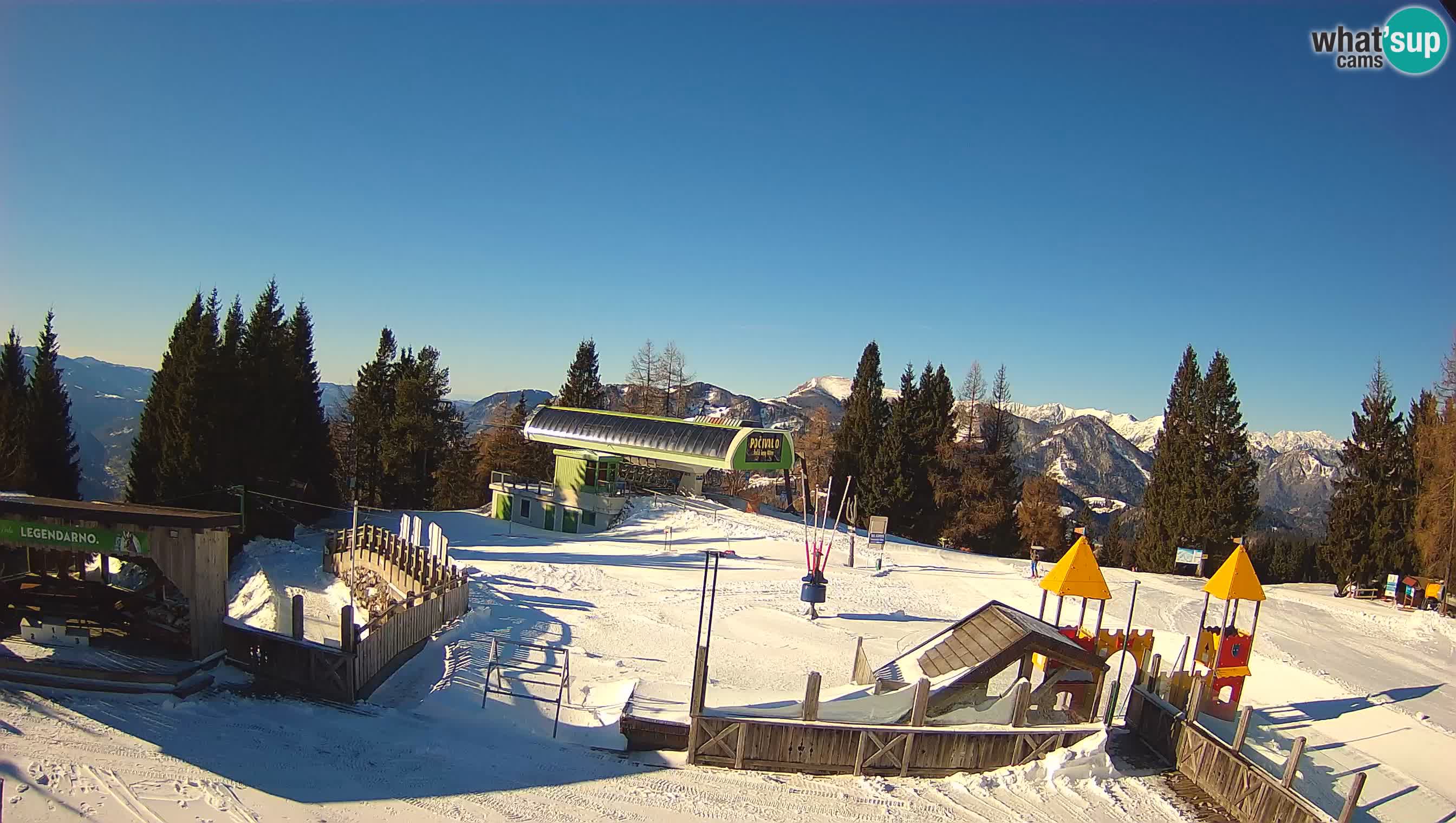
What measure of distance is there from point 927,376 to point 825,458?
10365mm

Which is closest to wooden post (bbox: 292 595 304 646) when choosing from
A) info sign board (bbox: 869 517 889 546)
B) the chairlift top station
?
info sign board (bbox: 869 517 889 546)

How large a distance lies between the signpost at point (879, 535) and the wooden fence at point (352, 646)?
13.9m

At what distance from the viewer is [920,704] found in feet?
34.8

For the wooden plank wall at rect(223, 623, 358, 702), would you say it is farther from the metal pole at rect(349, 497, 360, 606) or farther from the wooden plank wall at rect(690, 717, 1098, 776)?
the wooden plank wall at rect(690, 717, 1098, 776)

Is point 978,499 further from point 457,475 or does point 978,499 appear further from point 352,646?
point 352,646

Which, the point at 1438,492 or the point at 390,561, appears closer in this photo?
the point at 390,561

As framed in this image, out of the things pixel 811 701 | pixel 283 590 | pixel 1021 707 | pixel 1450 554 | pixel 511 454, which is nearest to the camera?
pixel 811 701

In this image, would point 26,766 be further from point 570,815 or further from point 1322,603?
point 1322,603

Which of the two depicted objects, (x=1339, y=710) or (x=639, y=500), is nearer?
(x=1339, y=710)

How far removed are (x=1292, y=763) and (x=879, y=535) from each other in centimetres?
1813

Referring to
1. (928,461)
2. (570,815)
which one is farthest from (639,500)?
(570,815)

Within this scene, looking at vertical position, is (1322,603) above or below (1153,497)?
below

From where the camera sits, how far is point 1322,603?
25.8 m

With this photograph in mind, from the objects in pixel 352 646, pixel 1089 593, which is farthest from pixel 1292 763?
pixel 352 646
